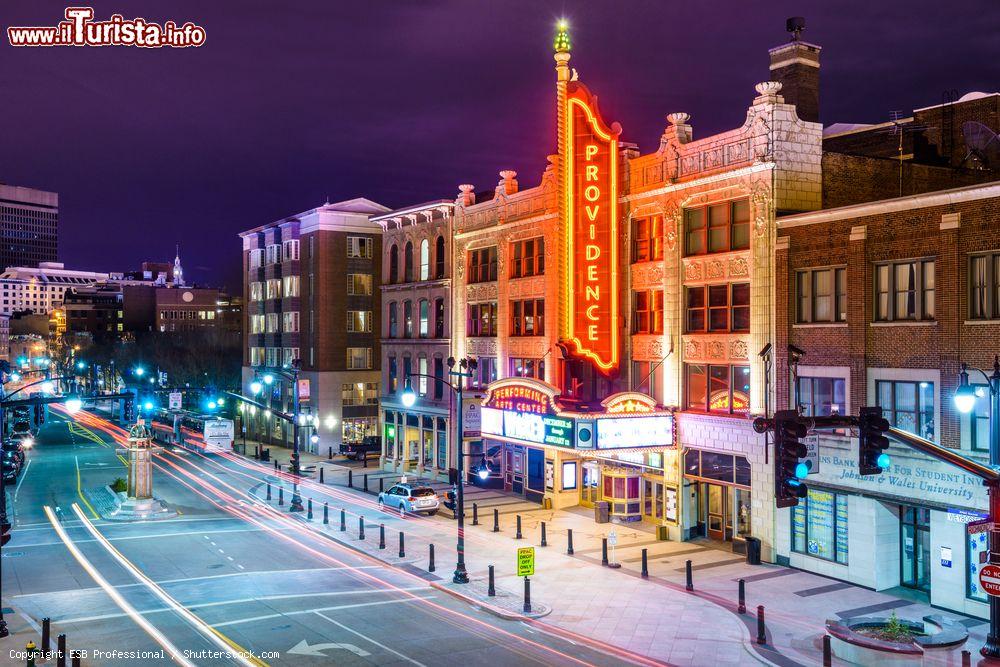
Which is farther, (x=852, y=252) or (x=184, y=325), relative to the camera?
(x=184, y=325)

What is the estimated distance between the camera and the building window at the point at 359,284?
72.1 m

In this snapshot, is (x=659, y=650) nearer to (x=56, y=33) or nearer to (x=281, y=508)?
(x=281, y=508)

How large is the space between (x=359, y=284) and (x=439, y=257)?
1735 centimetres

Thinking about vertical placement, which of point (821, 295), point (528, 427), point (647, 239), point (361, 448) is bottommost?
point (361, 448)

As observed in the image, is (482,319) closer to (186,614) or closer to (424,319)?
(424,319)

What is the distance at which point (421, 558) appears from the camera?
33.6 meters

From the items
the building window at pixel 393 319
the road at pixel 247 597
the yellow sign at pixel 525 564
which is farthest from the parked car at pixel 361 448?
the yellow sign at pixel 525 564

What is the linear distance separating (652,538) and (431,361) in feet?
78.1

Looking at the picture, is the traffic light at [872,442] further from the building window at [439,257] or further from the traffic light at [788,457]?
the building window at [439,257]

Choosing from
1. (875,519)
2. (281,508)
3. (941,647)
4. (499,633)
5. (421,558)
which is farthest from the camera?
(281,508)

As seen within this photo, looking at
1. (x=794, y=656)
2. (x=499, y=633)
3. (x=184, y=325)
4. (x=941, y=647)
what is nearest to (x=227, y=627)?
(x=499, y=633)

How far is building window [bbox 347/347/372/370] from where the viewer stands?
236 feet

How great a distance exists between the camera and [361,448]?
65375mm

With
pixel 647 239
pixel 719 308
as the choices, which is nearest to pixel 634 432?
pixel 719 308
